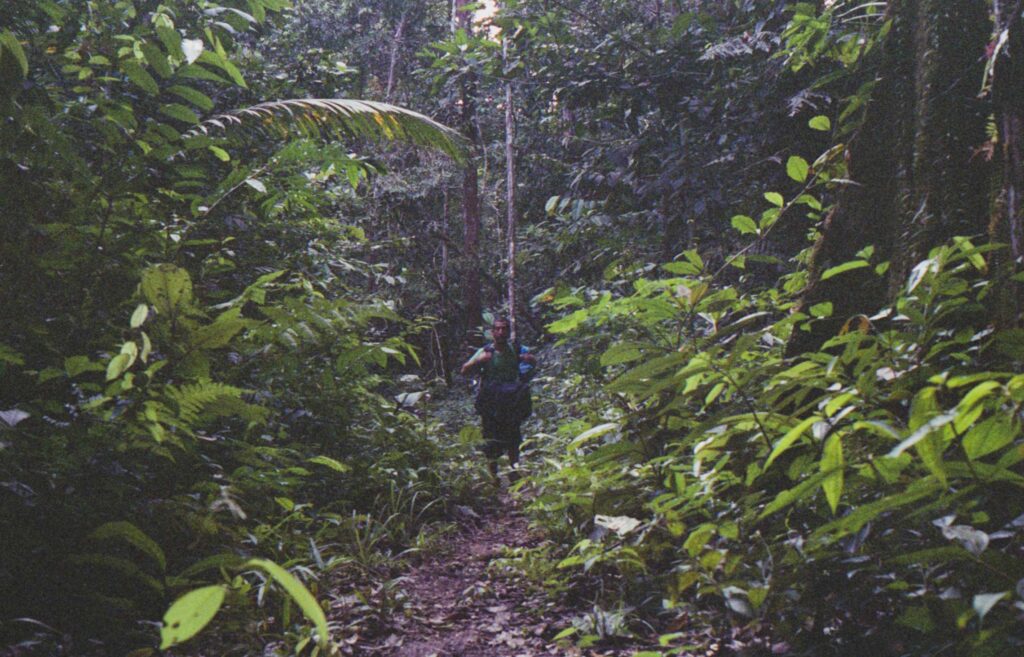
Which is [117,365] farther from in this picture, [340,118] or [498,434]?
[498,434]

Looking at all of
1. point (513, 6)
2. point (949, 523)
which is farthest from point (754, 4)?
point (949, 523)

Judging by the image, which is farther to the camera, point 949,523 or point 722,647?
point 722,647

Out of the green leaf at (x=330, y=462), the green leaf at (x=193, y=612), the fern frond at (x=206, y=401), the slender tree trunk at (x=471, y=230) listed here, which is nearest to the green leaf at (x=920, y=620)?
the green leaf at (x=193, y=612)

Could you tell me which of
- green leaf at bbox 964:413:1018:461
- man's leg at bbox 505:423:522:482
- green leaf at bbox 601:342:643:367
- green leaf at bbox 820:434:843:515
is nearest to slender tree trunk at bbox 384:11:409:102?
man's leg at bbox 505:423:522:482

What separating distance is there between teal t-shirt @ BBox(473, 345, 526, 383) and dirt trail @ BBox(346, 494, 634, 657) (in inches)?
104

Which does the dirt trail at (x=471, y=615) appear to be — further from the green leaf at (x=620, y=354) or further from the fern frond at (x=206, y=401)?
the fern frond at (x=206, y=401)

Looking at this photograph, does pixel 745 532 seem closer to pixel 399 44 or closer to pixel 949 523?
pixel 949 523

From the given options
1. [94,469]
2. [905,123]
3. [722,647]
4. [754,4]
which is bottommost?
[722,647]

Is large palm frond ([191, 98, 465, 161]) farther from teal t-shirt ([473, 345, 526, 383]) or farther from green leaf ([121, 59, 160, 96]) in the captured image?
teal t-shirt ([473, 345, 526, 383])

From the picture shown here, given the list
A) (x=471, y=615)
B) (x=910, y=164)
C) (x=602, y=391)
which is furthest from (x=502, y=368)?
(x=910, y=164)

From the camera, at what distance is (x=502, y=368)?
7.84m

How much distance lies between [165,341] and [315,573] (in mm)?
2056

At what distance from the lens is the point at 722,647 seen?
2.62 m

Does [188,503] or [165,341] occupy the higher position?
[165,341]
